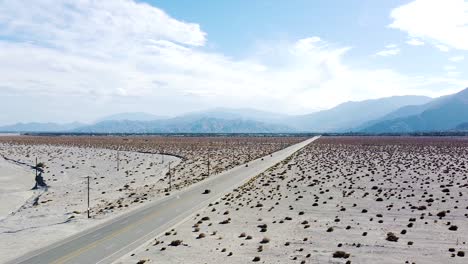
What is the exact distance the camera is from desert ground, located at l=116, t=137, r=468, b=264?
25172mm

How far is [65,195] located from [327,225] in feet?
125

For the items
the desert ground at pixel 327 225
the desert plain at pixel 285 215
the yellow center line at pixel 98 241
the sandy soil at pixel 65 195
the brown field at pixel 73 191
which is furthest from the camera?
the brown field at pixel 73 191

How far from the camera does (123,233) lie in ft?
102

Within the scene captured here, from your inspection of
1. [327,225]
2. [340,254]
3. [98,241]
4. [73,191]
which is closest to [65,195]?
[73,191]

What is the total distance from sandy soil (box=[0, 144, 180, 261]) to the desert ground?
32.6ft

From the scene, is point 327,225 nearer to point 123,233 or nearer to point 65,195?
point 123,233

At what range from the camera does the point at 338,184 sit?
2124 inches

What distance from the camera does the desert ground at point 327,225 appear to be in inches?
991

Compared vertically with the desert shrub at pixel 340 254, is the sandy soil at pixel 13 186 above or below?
below

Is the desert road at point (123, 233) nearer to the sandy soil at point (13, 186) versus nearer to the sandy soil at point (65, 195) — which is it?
the sandy soil at point (65, 195)

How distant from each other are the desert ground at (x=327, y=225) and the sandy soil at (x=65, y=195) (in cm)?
992

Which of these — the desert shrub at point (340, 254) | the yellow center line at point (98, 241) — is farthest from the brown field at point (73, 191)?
the desert shrub at point (340, 254)

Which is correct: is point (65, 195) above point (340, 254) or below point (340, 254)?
below

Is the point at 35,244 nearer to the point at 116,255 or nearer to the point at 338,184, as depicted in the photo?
the point at 116,255
